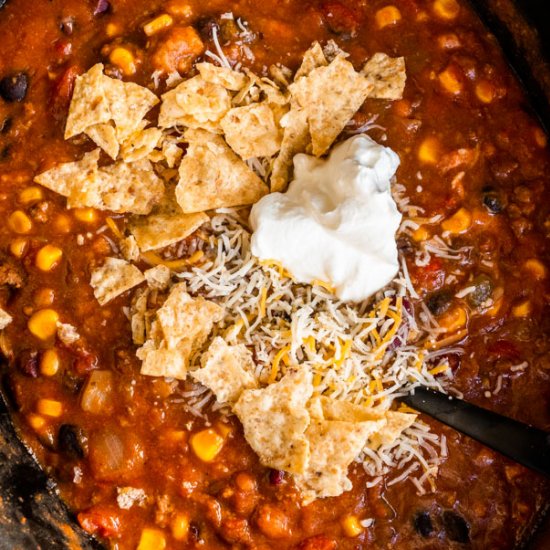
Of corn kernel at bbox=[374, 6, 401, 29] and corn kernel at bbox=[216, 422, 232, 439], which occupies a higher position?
corn kernel at bbox=[374, 6, 401, 29]

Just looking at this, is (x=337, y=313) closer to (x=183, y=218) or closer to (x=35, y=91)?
(x=183, y=218)

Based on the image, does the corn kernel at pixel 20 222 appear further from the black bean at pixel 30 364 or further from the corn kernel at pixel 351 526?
the corn kernel at pixel 351 526

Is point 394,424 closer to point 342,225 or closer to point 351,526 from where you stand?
point 351,526

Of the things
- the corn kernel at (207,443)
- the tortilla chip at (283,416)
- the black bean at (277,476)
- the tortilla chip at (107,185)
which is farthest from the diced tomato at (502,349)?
the tortilla chip at (107,185)

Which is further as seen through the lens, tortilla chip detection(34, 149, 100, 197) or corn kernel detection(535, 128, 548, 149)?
corn kernel detection(535, 128, 548, 149)

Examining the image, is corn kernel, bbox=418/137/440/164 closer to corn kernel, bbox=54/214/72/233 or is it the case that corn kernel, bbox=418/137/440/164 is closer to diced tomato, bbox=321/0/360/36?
diced tomato, bbox=321/0/360/36

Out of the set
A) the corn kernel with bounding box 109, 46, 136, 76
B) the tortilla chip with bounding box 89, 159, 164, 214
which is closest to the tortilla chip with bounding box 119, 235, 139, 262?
the tortilla chip with bounding box 89, 159, 164, 214
